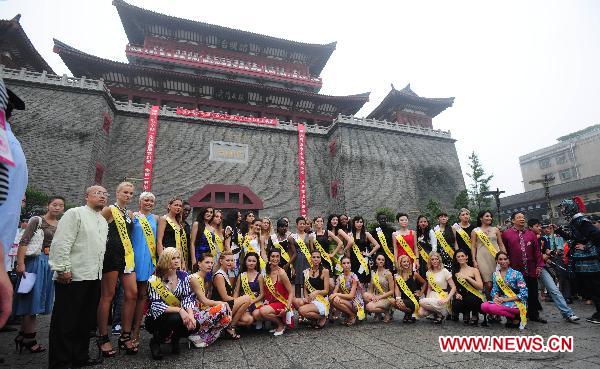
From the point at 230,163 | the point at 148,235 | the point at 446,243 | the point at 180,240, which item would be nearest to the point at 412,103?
the point at 230,163

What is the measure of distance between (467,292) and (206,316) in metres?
3.80

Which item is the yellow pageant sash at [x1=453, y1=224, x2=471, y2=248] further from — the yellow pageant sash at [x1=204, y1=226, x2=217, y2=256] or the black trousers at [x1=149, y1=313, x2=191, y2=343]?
the black trousers at [x1=149, y1=313, x2=191, y2=343]

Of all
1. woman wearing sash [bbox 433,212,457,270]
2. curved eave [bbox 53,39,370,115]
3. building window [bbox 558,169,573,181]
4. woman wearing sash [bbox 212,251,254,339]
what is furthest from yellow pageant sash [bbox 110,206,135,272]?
building window [bbox 558,169,573,181]

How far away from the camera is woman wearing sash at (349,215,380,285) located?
17.9 feet

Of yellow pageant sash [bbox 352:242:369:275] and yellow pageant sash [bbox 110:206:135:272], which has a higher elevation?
yellow pageant sash [bbox 110:206:135:272]

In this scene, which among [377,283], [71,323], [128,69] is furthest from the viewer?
[128,69]

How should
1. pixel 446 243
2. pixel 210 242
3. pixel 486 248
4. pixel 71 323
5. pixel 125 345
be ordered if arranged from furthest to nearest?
pixel 446 243, pixel 486 248, pixel 210 242, pixel 125 345, pixel 71 323

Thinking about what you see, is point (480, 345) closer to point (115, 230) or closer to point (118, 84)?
point (115, 230)

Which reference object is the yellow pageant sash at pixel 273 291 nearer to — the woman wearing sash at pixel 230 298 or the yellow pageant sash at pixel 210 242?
the woman wearing sash at pixel 230 298

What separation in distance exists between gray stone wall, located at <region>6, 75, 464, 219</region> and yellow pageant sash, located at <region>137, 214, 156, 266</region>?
13.0m

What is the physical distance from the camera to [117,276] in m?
3.38

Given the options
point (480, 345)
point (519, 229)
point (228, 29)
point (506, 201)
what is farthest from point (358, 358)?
point (506, 201)

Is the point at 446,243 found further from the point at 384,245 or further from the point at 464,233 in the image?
the point at 384,245

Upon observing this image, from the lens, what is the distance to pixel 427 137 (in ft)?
74.8
